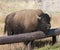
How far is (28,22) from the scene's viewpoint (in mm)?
12336

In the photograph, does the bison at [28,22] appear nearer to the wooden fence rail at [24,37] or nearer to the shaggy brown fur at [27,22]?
the shaggy brown fur at [27,22]

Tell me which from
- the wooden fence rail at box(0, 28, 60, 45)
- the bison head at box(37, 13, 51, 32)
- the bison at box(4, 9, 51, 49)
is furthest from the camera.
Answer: the bison at box(4, 9, 51, 49)

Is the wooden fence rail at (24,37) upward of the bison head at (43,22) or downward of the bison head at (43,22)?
downward

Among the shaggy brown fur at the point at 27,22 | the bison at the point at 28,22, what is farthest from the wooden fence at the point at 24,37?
the shaggy brown fur at the point at 27,22

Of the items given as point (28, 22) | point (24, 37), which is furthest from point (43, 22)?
point (24, 37)

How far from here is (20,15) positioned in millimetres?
12742

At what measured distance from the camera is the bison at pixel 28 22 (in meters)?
11.7

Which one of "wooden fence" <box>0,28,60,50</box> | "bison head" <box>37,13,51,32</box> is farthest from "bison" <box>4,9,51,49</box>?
"wooden fence" <box>0,28,60,50</box>

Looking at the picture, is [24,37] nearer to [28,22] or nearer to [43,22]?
[43,22]

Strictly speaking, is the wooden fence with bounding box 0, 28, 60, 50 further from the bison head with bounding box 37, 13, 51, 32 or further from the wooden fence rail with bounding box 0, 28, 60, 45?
the bison head with bounding box 37, 13, 51, 32

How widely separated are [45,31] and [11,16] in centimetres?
258

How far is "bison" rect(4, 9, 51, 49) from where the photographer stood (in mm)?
11664

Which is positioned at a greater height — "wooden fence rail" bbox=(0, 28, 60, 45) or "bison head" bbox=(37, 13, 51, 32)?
"bison head" bbox=(37, 13, 51, 32)

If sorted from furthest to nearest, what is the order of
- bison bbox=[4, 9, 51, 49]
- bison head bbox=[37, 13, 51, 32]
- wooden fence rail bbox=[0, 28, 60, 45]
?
bison bbox=[4, 9, 51, 49]
bison head bbox=[37, 13, 51, 32]
wooden fence rail bbox=[0, 28, 60, 45]
